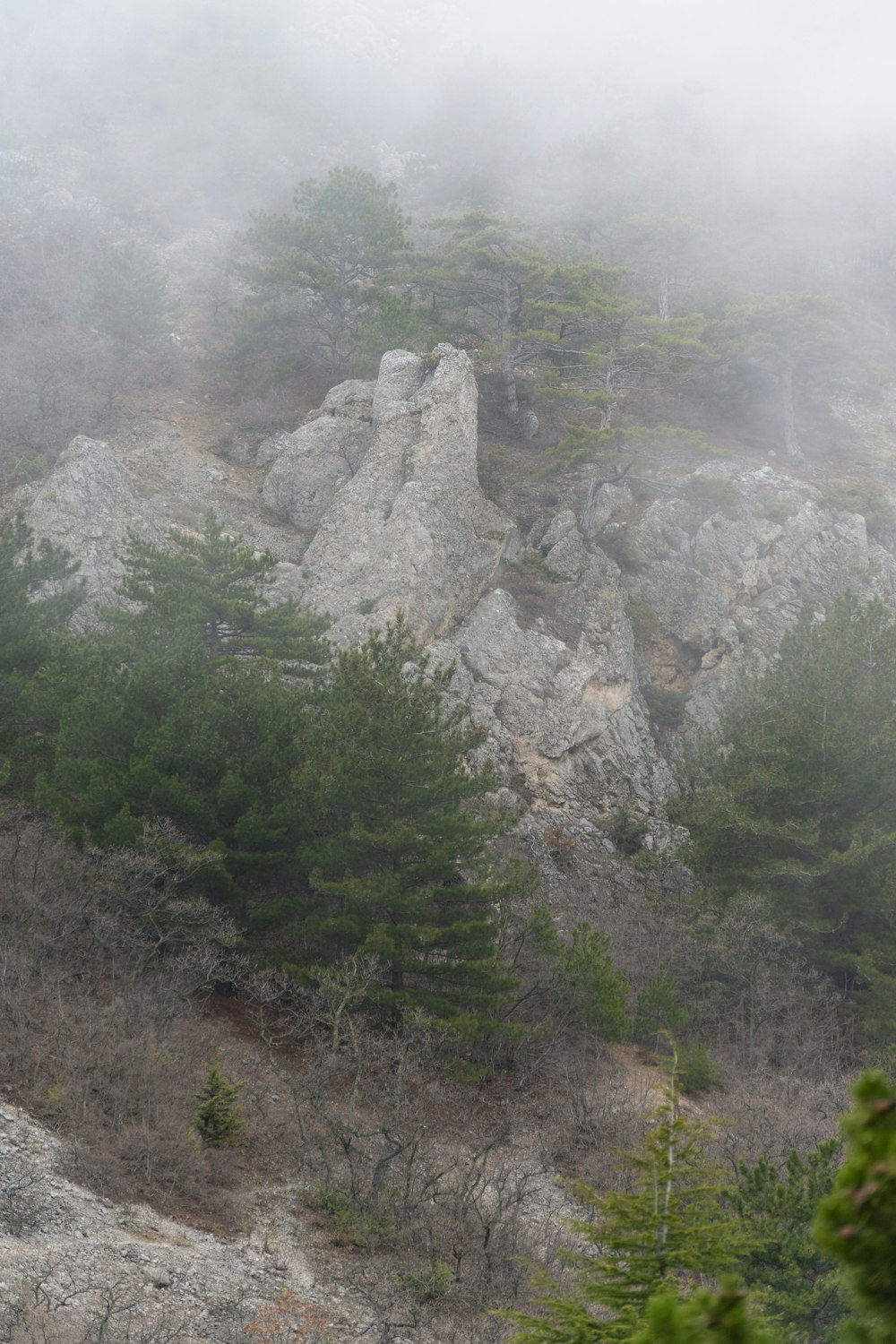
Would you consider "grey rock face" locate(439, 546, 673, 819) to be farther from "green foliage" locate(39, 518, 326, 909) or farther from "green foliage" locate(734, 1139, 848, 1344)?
"green foliage" locate(734, 1139, 848, 1344)

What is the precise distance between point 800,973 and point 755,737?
4.47 meters

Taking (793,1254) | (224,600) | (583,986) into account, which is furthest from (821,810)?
(793,1254)

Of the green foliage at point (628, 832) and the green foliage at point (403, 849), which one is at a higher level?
the green foliage at point (628, 832)

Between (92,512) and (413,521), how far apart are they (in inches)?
335

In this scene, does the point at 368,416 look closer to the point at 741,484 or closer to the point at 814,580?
the point at 741,484

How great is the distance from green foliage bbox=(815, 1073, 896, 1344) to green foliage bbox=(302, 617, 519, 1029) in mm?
13410

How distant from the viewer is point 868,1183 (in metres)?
1.71

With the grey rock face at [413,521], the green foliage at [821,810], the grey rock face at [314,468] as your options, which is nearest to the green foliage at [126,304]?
the grey rock face at [314,468]

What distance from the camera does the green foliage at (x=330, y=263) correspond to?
34031mm

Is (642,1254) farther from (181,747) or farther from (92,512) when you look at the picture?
(92,512)

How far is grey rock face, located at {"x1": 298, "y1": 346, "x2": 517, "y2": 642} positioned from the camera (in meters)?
25.8

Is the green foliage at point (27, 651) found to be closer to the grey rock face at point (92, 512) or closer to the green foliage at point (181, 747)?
the green foliage at point (181, 747)

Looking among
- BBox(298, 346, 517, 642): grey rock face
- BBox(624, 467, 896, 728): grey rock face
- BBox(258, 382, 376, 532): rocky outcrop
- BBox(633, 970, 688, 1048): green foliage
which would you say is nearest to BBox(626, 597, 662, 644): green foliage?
BBox(624, 467, 896, 728): grey rock face

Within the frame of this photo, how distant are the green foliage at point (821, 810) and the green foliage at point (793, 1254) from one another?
10.1 m
